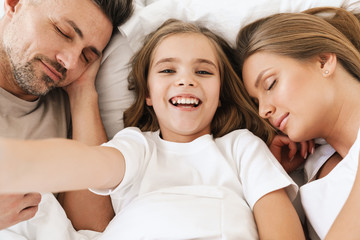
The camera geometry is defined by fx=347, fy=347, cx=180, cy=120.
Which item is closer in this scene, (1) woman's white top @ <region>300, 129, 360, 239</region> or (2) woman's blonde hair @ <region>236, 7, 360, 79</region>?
(1) woman's white top @ <region>300, 129, 360, 239</region>

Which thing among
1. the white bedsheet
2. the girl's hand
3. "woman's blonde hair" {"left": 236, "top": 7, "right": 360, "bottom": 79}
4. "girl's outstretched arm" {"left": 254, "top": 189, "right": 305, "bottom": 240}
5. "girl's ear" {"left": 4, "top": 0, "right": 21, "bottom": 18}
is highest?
"woman's blonde hair" {"left": 236, "top": 7, "right": 360, "bottom": 79}

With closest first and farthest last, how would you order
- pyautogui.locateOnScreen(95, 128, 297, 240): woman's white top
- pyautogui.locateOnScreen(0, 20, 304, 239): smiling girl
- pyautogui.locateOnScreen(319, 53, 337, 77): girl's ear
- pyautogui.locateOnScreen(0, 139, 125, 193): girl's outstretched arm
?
pyautogui.locateOnScreen(0, 139, 125, 193): girl's outstretched arm
pyautogui.locateOnScreen(0, 20, 304, 239): smiling girl
pyautogui.locateOnScreen(95, 128, 297, 240): woman's white top
pyautogui.locateOnScreen(319, 53, 337, 77): girl's ear

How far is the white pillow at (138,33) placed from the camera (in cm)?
166

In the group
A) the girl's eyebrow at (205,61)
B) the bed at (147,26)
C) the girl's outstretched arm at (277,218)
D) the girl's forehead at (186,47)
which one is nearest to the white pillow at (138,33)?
the bed at (147,26)

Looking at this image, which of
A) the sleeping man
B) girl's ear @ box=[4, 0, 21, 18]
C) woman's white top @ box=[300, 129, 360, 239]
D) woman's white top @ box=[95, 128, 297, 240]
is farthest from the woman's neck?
girl's ear @ box=[4, 0, 21, 18]

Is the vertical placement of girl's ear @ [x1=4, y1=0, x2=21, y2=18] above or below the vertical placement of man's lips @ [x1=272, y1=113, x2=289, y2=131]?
above

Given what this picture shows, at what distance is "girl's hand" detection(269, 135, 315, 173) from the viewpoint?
1505 millimetres

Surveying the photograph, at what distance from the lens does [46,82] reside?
146cm

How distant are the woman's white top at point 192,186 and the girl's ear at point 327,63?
37cm

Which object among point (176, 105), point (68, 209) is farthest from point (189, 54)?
point (68, 209)

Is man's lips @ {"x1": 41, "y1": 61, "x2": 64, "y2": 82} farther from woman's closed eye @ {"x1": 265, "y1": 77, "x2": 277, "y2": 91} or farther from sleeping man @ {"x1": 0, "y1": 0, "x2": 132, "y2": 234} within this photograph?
woman's closed eye @ {"x1": 265, "y1": 77, "x2": 277, "y2": 91}

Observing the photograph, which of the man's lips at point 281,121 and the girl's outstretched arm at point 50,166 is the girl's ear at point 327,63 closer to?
the man's lips at point 281,121

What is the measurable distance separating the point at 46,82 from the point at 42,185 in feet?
2.59

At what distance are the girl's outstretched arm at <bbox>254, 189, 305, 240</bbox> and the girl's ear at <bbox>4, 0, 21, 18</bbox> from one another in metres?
1.28
